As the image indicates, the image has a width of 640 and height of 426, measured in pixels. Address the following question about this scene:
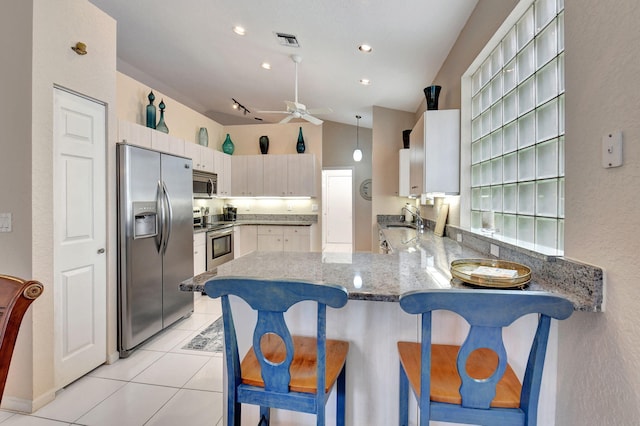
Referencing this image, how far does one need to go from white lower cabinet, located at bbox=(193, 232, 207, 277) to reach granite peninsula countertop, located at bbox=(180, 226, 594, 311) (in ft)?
7.61

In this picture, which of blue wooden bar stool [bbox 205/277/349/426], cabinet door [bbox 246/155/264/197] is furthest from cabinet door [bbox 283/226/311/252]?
blue wooden bar stool [bbox 205/277/349/426]

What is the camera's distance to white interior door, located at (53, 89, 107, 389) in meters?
2.00

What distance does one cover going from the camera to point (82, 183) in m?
2.17

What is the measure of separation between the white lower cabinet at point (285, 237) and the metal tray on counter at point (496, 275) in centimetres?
404

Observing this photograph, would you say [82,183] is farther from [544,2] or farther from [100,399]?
[544,2]

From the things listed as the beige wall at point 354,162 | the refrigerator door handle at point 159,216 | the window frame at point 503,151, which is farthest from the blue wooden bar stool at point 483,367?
the beige wall at point 354,162

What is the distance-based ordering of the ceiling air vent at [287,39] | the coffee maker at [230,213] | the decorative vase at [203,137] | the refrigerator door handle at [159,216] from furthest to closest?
the coffee maker at [230,213]
the decorative vase at [203,137]
the ceiling air vent at [287,39]
the refrigerator door handle at [159,216]

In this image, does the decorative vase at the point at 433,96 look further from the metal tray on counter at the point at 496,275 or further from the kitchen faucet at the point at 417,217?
the metal tray on counter at the point at 496,275

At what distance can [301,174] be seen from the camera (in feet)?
18.2

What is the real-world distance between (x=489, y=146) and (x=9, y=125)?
3283 mm

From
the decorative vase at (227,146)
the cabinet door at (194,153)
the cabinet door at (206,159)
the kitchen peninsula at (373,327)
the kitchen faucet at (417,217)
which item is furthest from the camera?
the decorative vase at (227,146)

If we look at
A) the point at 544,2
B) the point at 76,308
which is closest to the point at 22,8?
the point at 76,308

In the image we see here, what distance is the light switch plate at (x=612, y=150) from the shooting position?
929 millimetres

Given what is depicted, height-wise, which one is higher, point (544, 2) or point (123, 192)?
point (544, 2)
